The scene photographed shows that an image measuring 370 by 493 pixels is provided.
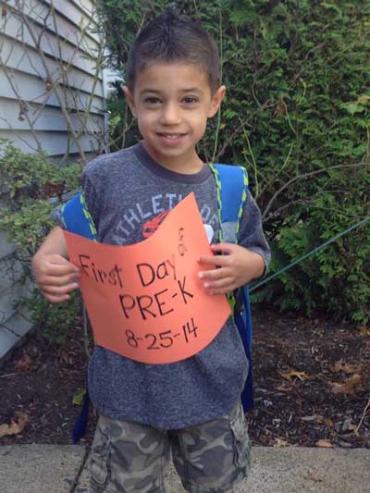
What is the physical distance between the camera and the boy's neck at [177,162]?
180 cm

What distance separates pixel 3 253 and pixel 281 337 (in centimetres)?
172

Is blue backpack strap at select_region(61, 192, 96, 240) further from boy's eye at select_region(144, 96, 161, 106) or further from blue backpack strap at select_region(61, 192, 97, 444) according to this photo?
boy's eye at select_region(144, 96, 161, 106)

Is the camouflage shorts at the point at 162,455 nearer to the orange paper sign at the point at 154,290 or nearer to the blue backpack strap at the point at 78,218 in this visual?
the orange paper sign at the point at 154,290

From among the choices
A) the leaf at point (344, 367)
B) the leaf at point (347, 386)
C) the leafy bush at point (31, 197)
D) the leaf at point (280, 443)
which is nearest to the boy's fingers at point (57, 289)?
the leafy bush at point (31, 197)

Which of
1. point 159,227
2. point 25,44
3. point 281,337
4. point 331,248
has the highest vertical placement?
point 25,44

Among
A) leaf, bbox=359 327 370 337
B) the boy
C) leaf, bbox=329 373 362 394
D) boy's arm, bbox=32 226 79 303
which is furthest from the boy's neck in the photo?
leaf, bbox=359 327 370 337

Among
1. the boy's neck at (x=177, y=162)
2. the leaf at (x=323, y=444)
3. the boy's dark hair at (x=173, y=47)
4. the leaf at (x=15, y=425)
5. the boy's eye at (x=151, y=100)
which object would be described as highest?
the boy's dark hair at (x=173, y=47)

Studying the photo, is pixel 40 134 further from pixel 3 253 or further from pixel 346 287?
pixel 346 287

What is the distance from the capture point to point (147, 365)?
1786 millimetres

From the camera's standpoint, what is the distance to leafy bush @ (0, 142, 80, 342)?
3.05 meters

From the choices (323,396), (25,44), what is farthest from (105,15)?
(323,396)

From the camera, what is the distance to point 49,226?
3.10 meters

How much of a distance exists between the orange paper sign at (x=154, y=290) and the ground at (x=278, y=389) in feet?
4.60

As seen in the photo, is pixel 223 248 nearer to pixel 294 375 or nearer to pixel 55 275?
pixel 55 275
